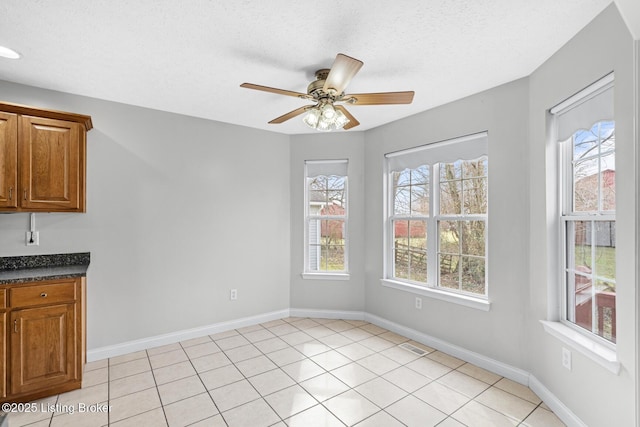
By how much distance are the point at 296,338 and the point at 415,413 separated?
160cm

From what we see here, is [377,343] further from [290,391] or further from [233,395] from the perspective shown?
[233,395]

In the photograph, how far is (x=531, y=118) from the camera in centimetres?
247

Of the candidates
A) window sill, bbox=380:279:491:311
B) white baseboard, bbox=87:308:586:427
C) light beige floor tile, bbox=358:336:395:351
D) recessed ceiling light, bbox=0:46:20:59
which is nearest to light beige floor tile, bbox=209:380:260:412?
white baseboard, bbox=87:308:586:427

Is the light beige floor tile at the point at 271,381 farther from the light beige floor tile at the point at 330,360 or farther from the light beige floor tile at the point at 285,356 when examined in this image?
the light beige floor tile at the point at 330,360

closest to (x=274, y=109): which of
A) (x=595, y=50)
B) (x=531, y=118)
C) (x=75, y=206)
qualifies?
(x=75, y=206)

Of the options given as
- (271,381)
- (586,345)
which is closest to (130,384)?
(271,381)

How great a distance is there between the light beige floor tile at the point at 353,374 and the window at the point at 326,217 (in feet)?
4.91

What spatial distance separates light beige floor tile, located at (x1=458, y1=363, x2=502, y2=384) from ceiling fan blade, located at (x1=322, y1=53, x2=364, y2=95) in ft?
8.53

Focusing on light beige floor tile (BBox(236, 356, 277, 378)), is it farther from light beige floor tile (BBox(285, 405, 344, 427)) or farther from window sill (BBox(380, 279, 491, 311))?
window sill (BBox(380, 279, 491, 311))

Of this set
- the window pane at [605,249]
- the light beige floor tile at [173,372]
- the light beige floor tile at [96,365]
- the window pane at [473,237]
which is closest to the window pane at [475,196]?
the window pane at [473,237]

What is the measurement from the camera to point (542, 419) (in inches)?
82.0

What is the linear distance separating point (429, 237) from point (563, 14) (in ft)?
7.06

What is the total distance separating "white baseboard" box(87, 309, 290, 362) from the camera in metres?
2.98

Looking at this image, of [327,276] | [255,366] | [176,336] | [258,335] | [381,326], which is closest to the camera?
[255,366]
